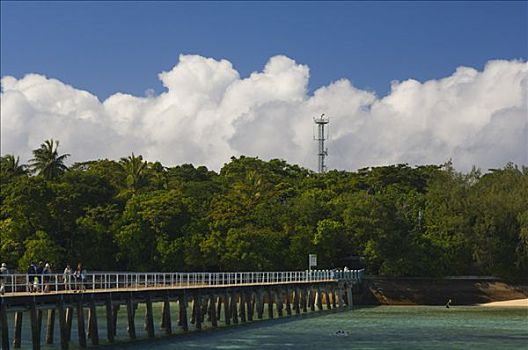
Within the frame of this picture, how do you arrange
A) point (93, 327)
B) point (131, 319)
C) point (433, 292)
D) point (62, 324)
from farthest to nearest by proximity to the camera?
point (433, 292), point (131, 319), point (93, 327), point (62, 324)

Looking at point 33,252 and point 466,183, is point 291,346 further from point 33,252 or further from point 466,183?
point 466,183

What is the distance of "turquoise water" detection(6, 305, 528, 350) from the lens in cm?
5278

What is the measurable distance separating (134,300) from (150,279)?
13017 mm

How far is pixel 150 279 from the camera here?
222 ft

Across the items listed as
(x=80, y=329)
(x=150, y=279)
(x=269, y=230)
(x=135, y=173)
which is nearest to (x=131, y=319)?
(x=80, y=329)

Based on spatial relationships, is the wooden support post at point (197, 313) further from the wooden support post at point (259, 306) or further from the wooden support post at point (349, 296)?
the wooden support post at point (349, 296)

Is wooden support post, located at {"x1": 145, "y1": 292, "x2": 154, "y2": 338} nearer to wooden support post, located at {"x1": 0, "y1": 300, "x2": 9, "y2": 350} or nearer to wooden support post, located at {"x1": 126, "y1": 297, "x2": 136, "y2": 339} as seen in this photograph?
wooden support post, located at {"x1": 126, "y1": 297, "x2": 136, "y2": 339}

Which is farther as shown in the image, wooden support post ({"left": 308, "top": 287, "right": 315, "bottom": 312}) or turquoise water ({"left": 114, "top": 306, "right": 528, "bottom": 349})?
wooden support post ({"left": 308, "top": 287, "right": 315, "bottom": 312})

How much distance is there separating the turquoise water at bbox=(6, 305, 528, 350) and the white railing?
10.1 ft

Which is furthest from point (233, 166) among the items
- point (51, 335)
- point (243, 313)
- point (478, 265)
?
point (51, 335)

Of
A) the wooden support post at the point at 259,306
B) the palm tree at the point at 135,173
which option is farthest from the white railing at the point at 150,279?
the palm tree at the point at 135,173

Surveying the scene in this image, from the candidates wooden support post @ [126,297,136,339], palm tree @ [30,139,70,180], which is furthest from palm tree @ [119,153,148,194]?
wooden support post @ [126,297,136,339]

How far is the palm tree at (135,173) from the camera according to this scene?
4761 inches

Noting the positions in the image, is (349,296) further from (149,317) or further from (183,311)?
(149,317)
